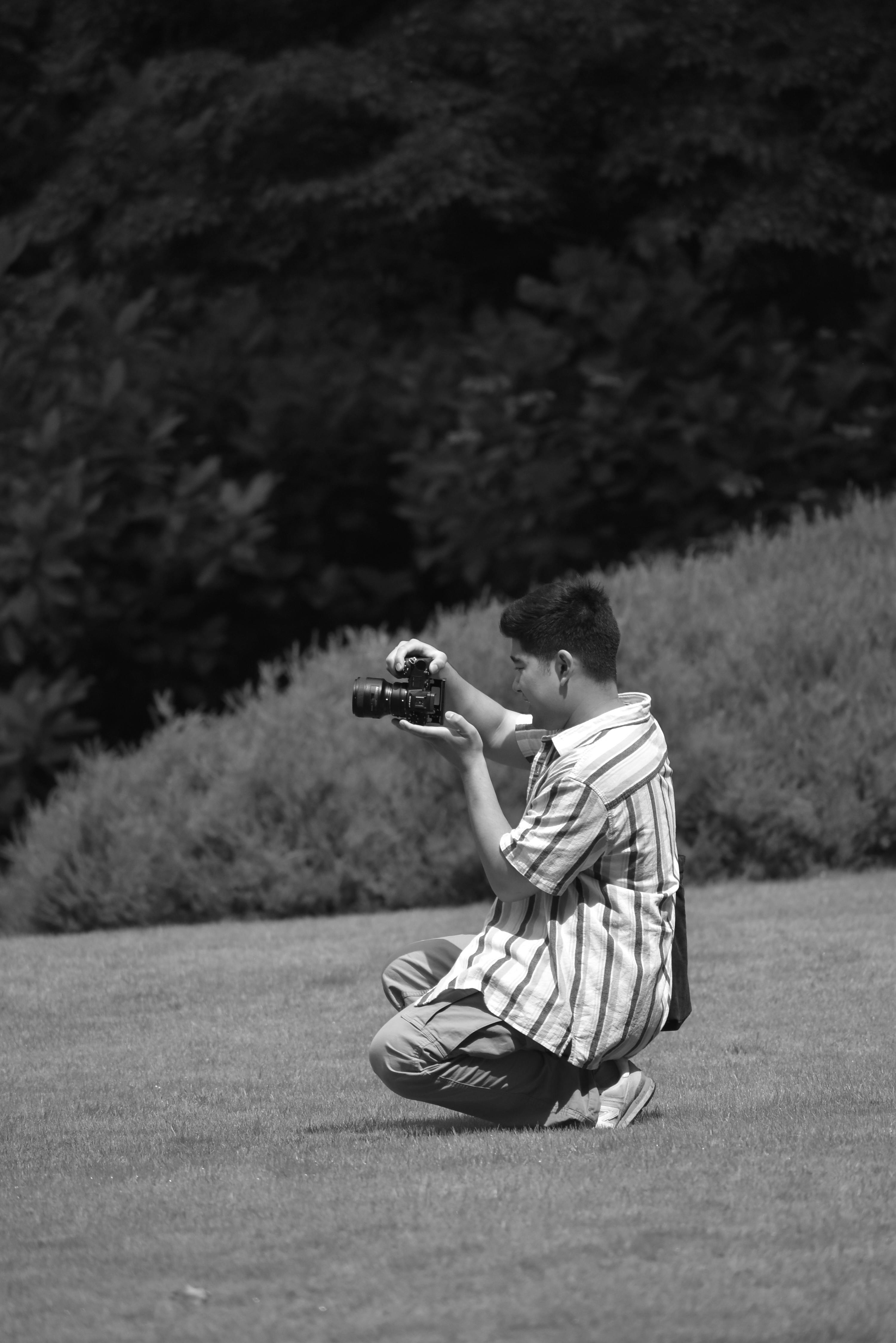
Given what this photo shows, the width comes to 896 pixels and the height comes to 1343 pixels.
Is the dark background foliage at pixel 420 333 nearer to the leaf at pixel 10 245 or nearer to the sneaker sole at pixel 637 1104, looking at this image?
the leaf at pixel 10 245

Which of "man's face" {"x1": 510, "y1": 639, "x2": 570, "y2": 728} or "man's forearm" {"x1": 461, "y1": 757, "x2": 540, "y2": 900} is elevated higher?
"man's face" {"x1": 510, "y1": 639, "x2": 570, "y2": 728}

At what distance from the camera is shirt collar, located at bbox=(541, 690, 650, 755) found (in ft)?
15.6

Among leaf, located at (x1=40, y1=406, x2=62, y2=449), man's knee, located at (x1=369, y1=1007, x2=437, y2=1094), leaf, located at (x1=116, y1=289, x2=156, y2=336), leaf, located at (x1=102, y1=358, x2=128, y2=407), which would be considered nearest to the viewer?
man's knee, located at (x1=369, y1=1007, x2=437, y2=1094)

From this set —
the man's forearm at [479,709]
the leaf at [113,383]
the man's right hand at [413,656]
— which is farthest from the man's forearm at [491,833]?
the leaf at [113,383]

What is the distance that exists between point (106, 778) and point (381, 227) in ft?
21.1

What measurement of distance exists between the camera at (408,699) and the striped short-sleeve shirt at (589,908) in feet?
1.11

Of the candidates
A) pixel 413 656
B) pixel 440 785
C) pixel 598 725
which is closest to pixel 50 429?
pixel 440 785

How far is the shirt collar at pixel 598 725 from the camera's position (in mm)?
4766

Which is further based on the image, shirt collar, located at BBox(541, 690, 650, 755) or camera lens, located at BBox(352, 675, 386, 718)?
camera lens, located at BBox(352, 675, 386, 718)

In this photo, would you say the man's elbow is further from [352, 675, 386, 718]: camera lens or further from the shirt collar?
[352, 675, 386, 718]: camera lens

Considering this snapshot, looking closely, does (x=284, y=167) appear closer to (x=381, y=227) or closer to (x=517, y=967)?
(x=381, y=227)

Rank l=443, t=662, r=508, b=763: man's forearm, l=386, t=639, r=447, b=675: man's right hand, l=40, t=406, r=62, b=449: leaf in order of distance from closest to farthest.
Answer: l=386, t=639, r=447, b=675: man's right hand, l=443, t=662, r=508, b=763: man's forearm, l=40, t=406, r=62, b=449: leaf

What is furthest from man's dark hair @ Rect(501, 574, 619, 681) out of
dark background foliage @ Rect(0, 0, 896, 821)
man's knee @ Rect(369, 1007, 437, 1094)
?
dark background foliage @ Rect(0, 0, 896, 821)

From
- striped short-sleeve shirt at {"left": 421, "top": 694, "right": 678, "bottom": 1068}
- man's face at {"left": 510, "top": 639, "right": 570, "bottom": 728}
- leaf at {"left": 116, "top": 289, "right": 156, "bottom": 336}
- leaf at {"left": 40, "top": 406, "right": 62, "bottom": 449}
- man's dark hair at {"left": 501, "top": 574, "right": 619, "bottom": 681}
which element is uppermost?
man's dark hair at {"left": 501, "top": 574, "right": 619, "bottom": 681}
